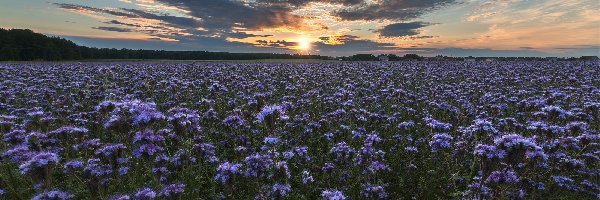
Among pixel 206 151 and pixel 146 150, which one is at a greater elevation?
pixel 146 150

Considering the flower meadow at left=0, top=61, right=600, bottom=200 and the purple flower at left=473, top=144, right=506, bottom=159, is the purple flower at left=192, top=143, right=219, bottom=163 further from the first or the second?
the purple flower at left=473, top=144, right=506, bottom=159

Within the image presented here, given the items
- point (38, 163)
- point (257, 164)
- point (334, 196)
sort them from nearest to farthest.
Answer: point (38, 163)
point (334, 196)
point (257, 164)

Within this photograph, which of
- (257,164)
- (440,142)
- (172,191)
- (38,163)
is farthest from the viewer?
(440,142)

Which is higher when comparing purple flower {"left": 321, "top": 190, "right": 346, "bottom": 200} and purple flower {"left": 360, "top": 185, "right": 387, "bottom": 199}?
purple flower {"left": 321, "top": 190, "right": 346, "bottom": 200}

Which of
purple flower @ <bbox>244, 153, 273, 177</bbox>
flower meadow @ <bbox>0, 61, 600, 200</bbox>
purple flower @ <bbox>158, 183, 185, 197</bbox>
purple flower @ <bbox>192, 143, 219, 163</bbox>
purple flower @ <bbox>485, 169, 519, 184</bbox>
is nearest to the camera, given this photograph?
purple flower @ <bbox>158, 183, 185, 197</bbox>

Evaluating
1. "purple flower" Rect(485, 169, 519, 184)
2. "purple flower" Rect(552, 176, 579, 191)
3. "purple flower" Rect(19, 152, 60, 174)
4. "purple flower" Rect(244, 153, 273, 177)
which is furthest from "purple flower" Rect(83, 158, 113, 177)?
"purple flower" Rect(552, 176, 579, 191)

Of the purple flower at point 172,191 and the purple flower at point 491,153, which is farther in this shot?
the purple flower at point 172,191

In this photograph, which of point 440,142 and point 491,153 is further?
point 440,142

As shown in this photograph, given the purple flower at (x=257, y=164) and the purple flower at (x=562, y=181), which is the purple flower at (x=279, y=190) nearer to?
the purple flower at (x=257, y=164)

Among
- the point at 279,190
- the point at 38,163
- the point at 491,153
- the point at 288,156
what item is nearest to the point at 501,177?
the point at 491,153

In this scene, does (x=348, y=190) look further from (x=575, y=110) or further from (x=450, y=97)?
(x=450, y=97)

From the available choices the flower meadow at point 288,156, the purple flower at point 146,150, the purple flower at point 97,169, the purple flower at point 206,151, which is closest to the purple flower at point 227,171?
the flower meadow at point 288,156

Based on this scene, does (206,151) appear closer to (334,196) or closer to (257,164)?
(257,164)

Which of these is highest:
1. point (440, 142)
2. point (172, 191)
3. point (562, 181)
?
point (440, 142)
